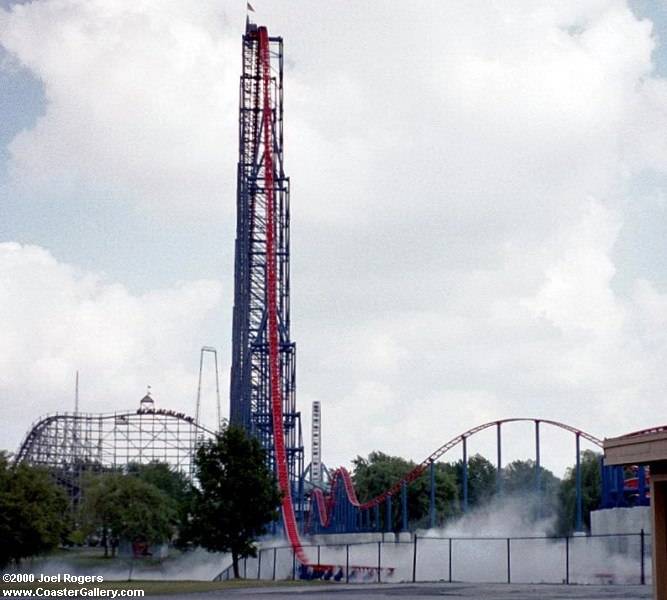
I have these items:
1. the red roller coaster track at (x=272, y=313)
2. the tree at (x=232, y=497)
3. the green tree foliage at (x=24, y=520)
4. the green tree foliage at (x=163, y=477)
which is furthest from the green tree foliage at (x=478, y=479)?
the green tree foliage at (x=24, y=520)

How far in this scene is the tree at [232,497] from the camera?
110 ft

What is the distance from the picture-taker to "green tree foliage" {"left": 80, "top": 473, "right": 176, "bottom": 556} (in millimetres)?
58906

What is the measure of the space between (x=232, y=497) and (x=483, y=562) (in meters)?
11.4

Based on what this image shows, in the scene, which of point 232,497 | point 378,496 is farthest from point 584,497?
point 232,497

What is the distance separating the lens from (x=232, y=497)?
111 feet

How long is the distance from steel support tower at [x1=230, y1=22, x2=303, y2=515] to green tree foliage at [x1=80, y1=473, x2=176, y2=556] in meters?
6.45

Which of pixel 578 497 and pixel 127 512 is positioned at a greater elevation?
pixel 578 497

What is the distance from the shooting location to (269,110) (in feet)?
185

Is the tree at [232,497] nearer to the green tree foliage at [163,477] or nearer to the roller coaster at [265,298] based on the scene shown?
the roller coaster at [265,298]

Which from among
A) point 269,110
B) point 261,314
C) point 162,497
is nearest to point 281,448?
point 261,314

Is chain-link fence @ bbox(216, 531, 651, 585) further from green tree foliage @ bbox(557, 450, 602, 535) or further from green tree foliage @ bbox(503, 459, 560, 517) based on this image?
green tree foliage @ bbox(503, 459, 560, 517)

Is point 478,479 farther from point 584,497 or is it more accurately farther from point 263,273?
point 263,273

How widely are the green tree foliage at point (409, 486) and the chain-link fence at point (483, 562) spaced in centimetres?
2957

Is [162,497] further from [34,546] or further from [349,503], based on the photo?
[34,546]
